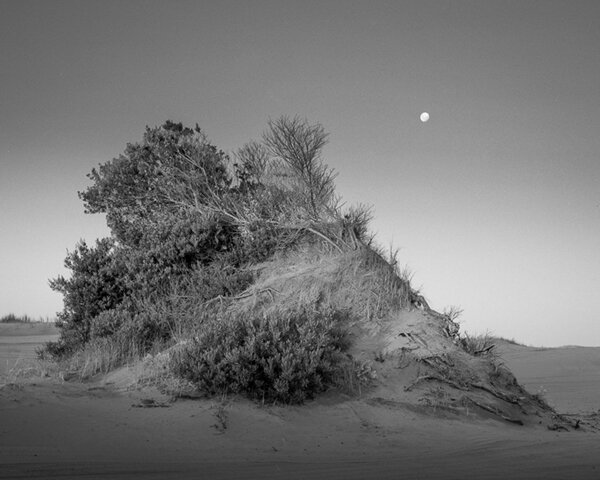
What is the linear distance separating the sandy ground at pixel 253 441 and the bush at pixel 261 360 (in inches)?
10.2

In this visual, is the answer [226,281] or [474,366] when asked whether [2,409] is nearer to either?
[226,281]

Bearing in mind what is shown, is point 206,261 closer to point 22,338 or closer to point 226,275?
point 226,275

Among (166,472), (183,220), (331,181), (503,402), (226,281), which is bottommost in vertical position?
(166,472)

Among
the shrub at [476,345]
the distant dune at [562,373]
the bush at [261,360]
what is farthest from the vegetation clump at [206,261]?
the distant dune at [562,373]

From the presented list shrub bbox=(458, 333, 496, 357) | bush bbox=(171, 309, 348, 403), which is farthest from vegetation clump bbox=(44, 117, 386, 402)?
shrub bbox=(458, 333, 496, 357)

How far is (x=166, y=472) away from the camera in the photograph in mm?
5043

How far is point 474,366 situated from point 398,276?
2.31 m

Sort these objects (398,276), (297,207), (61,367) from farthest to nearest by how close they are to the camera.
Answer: (297,207), (398,276), (61,367)

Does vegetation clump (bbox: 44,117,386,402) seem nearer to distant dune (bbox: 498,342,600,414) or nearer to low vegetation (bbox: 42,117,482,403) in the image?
low vegetation (bbox: 42,117,482,403)

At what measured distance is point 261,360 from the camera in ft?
24.8

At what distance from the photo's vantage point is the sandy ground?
17.2 ft

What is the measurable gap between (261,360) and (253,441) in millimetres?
1370

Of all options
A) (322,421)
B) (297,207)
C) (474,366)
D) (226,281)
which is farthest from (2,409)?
(297,207)

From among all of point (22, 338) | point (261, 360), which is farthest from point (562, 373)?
point (22, 338)
